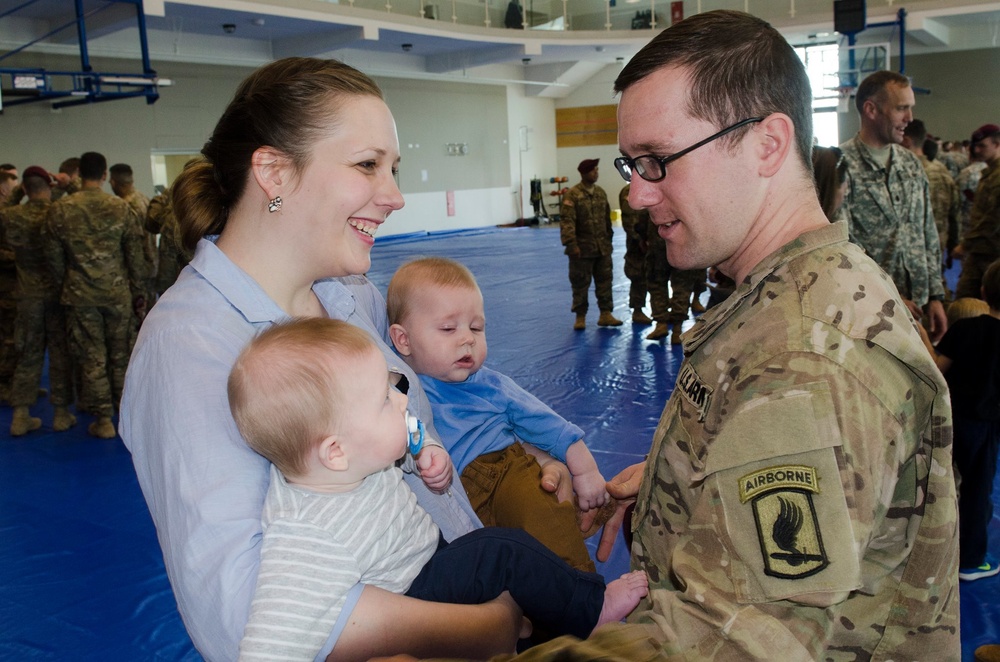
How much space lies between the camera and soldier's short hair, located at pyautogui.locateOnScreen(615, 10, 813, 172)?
4.44ft

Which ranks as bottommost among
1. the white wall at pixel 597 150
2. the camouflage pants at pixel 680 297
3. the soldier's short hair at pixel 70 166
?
the camouflage pants at pixel 680 297

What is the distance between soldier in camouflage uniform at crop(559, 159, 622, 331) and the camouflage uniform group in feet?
13.9

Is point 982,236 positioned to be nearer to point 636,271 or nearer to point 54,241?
point 636,271

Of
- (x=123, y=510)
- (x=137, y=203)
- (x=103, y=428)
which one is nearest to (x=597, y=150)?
(x=137, y=203)

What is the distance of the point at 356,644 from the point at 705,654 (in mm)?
518

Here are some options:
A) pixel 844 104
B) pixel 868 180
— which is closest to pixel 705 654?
pixel 868 180

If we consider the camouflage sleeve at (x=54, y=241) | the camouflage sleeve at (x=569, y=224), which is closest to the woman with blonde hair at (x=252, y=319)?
the camouflage sleeve at (x=54, y=241)

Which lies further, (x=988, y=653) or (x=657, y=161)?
(x=988, y=653)

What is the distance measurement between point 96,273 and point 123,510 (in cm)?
215

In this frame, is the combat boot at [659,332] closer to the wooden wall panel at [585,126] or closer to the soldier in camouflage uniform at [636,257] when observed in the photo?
the soldier in camouflage uniform at [636,257]

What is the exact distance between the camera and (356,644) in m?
1.19

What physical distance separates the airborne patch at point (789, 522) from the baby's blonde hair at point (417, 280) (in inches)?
Answer: 51.0

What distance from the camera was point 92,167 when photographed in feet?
19.7

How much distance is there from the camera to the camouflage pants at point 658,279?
7887 mm
